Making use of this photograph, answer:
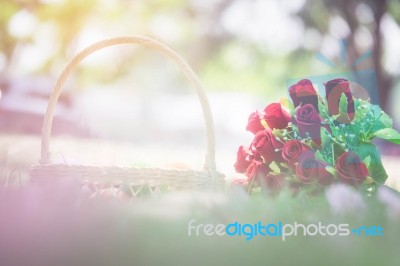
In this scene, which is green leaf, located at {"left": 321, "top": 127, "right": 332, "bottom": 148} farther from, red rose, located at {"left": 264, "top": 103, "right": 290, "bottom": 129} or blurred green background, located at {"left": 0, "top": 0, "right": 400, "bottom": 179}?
blurred green background, located at {"left": 0, "top": 0, "right": 400, "bottom": 179}

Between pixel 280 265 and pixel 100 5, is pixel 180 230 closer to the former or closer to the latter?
pixel 280 265

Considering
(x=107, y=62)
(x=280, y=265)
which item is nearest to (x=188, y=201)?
(x=280, y=265)

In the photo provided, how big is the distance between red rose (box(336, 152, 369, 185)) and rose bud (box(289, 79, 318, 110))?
117mm

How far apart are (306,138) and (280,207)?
0.19 meters

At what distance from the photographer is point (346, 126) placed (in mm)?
1069

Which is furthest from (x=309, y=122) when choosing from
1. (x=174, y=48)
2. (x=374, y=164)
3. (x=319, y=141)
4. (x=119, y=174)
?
(x=174, y=48)

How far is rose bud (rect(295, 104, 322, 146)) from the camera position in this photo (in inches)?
42.0

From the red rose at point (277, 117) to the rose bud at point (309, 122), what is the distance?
5cm

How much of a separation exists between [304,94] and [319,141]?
99 mm

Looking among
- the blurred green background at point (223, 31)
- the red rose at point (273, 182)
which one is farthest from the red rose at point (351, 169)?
the blurred green background at point (223, 31)

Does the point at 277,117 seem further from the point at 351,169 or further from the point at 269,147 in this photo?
the point at 351,169

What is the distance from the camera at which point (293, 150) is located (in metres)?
1.06

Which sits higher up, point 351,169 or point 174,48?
point 174,48

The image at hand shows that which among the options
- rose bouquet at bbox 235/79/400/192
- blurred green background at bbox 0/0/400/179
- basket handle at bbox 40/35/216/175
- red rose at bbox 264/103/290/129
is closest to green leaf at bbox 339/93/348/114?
rose bouquet at bbox 235/79/400/192
